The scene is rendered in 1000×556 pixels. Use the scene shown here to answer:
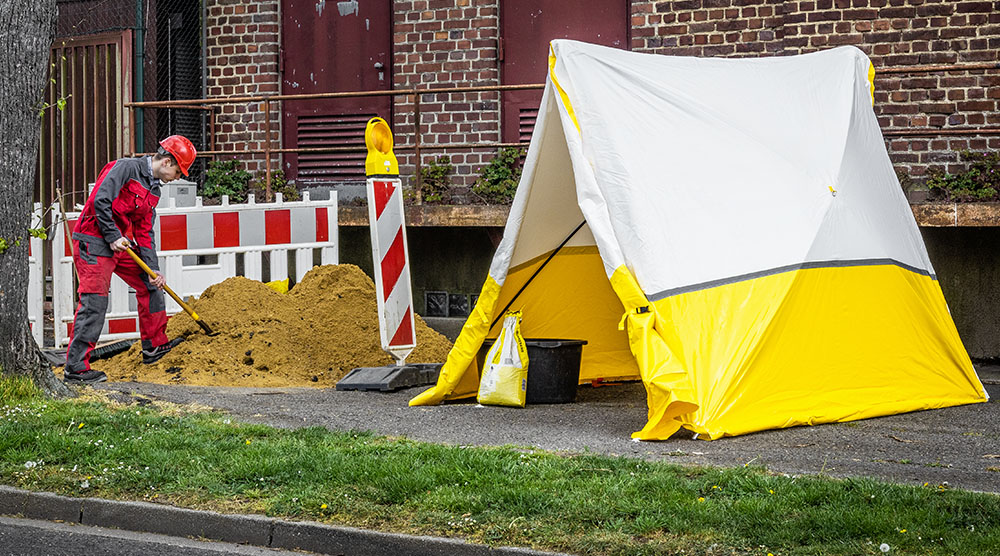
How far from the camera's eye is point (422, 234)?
12.8 metres

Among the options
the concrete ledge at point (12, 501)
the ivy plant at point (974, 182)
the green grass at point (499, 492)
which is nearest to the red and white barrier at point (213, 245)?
the green grass at point (499, 492)

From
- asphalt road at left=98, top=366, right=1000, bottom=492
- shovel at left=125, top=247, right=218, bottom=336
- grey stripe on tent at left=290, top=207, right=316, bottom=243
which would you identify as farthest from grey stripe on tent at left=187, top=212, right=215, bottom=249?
asphalt road at left=98, top=366, right=1000, bottom=492

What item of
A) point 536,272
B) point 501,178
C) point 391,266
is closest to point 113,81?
point 501,178

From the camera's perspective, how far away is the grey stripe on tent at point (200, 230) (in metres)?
10.7

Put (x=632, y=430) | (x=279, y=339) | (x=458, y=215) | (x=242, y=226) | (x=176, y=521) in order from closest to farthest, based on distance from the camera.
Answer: (x=176, y=521)
(x=632, y=430)
(x=279, y=339)
(x=242, y=226)
(x=458, y=215)

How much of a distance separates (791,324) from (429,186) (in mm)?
5854

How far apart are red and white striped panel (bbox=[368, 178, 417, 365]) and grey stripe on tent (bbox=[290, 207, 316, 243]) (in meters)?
1.94

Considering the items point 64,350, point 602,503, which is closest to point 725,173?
point 602,503

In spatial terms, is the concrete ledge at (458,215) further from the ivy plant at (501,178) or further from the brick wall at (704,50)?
the brick wall at (704,50)

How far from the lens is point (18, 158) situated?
26.0 feet

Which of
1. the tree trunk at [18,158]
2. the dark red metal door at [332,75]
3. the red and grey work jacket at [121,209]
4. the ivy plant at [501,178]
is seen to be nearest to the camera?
the tree trunk at [18,158]

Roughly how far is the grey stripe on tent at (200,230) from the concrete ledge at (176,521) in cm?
535

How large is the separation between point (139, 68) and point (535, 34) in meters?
4.50

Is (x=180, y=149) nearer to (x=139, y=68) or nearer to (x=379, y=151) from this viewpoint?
(x=379, y=151)
